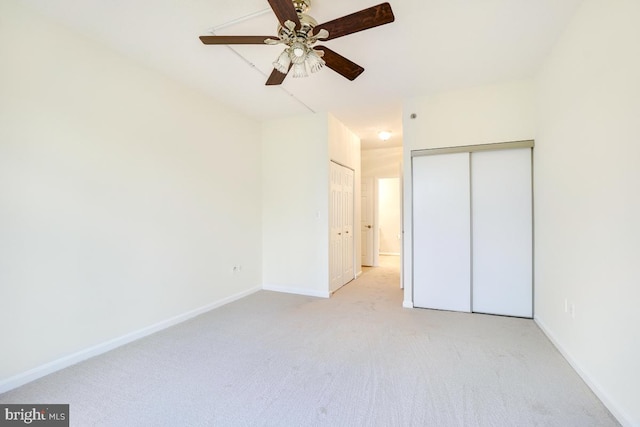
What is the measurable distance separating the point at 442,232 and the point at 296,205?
2.12 metres

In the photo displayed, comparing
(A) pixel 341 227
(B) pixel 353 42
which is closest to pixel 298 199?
(A) pixel 341 227

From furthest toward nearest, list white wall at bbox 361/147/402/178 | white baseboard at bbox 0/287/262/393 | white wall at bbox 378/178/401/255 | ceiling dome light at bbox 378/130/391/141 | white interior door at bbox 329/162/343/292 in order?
white wall at bbox 378/178/401/255 → white wall at bbox 361/147/402/178 → ceiling dome light at bbox 378/130/391/141 → white interior door at bbox 329/162/343/292 → white baseboard at bbox 0/287/262/393

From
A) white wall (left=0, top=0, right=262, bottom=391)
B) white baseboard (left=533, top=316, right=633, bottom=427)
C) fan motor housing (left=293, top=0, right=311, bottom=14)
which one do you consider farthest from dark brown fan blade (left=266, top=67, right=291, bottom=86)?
white baseboard (left=533, top=316, right=633, bottom=427)

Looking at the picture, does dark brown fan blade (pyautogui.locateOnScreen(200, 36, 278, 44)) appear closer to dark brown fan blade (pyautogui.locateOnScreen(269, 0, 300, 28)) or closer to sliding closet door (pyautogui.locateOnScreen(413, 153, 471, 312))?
dark brown fan blade (pyautogui.locateOnScreen(269, 0, 300, 28))

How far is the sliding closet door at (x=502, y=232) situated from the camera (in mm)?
3311

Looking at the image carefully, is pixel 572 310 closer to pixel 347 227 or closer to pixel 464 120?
pixel 464 120

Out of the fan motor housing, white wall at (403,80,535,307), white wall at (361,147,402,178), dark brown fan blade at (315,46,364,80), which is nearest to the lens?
the fan motor housing

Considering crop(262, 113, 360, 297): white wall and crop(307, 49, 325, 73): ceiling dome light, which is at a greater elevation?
crop(307, 49, 325, 73): ceiling dome light

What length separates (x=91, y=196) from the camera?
2.49 m

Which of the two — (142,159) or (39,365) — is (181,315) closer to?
(39,365)

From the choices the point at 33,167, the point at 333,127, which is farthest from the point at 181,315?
the point at 333,127

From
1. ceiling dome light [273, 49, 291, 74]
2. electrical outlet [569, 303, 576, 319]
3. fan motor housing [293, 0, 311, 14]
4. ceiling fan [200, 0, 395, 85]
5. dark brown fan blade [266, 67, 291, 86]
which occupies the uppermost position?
fan motor housing [293, 0, 311, 14]

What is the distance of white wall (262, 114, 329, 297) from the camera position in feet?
14.1

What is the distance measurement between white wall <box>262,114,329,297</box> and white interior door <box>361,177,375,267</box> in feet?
8.70
